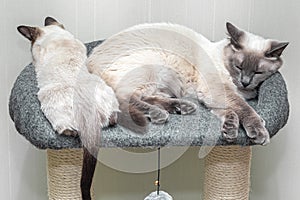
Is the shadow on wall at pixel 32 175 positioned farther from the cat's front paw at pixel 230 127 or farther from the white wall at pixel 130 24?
the cat's front paw at pixel 230 127

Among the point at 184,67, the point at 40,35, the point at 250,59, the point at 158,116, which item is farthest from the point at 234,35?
the point at 40,35

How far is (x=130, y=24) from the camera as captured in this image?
2.09m

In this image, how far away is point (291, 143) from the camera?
2.02m

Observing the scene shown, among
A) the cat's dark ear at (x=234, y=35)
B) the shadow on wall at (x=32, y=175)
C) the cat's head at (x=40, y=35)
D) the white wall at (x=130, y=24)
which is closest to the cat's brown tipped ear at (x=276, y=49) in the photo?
the cat's dark ear at (x=234, y=35)

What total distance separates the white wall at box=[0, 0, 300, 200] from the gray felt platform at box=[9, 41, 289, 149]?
43 centimetres

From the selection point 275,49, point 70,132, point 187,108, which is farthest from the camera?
point 275,49

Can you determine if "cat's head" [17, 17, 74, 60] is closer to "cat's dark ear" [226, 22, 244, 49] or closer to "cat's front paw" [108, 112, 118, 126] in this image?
"cat's front paw" [108, 112, 118, 126]

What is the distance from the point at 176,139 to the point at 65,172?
15.8 inches

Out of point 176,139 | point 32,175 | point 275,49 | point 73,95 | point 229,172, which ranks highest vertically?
point 275,49

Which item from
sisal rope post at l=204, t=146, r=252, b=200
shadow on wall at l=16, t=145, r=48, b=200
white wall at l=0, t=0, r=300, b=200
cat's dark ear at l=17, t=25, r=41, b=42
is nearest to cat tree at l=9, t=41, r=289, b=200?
sisal rope post at l=204, t=146, r=252, b=200

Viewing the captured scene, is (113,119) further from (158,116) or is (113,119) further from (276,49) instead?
(276,49)

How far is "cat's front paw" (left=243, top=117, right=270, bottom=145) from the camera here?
1488mm

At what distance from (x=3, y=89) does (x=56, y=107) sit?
70cm

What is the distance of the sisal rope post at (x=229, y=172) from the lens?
66.1 inches
